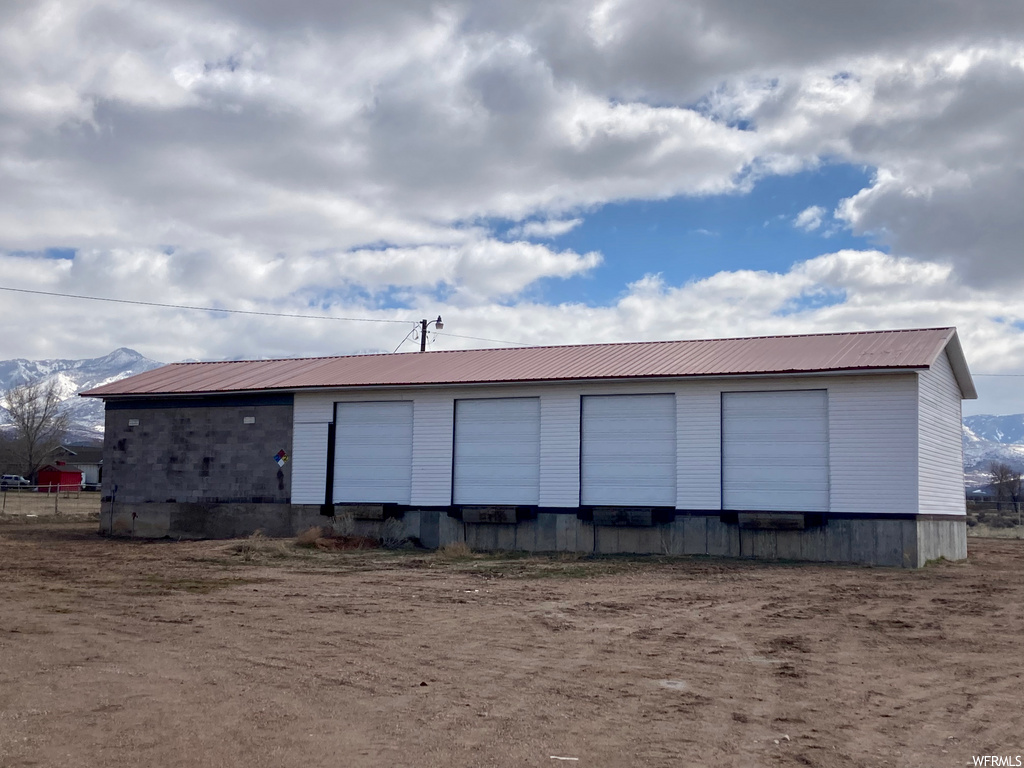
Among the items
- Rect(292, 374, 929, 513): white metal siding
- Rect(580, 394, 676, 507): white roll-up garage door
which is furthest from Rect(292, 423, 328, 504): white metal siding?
Rect(580, 394, 676, 507): white roll-up garage door

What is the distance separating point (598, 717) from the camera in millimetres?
8133

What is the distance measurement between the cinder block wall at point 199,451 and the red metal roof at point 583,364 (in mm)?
718

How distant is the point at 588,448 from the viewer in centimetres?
2636

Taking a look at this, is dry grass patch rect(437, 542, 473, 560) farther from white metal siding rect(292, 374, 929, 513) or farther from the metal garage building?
white metal siding rect(292, 374, 929, 513)

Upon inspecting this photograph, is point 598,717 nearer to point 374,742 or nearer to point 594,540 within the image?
point 374,742

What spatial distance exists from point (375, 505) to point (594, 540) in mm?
6480

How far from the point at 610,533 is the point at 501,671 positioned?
16.1 meters

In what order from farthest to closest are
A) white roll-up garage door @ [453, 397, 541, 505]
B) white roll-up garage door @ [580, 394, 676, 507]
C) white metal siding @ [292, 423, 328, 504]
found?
white metal siding @ [292, 423, 328, 504] < white roll-up garage door @ [453, 397, 541, 505] < white roll-up garage door @ [580, 394, 676, 507]

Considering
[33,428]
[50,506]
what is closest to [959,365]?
[50,506]

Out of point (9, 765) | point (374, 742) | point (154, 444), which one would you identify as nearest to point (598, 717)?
point (374, 742)

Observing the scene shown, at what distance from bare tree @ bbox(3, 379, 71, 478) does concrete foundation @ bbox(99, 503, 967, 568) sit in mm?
73137

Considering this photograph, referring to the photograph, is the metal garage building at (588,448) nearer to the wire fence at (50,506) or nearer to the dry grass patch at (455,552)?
the dry grass patch at (455,552)

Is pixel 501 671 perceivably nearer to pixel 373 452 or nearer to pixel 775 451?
pixel 775 451

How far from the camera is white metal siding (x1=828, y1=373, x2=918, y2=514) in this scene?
22953 millimetres
